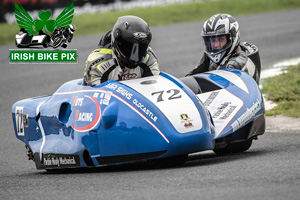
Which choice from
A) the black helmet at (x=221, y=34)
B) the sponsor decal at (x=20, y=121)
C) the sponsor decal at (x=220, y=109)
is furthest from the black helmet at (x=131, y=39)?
the sponsor decal at (x=20, y=121)

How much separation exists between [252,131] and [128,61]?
1.46 meters

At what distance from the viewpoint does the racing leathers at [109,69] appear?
7.46 meters

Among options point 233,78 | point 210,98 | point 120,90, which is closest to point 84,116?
point 120,90

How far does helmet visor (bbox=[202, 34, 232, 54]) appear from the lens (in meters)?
8.34

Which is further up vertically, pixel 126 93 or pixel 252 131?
pixel 126 93

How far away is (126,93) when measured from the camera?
661 cm

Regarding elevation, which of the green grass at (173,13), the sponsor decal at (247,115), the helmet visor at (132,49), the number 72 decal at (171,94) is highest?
the helmet visor at (132,49)

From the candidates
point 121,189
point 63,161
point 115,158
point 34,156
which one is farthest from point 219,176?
point 34,156

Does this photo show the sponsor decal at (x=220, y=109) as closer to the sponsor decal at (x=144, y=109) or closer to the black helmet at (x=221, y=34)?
the sponsor decal at (x=144, y=109)

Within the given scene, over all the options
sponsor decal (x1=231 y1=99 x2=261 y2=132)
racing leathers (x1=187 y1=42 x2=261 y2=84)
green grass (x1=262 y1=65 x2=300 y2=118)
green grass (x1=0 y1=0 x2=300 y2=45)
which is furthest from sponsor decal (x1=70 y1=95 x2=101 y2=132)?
green grass (x1=0 y1=0 x2=300 y2=45)

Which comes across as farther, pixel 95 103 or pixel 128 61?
pixel 128 61

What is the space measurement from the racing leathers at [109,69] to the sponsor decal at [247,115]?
1.07 metres

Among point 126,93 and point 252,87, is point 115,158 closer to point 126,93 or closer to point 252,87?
point 126,93

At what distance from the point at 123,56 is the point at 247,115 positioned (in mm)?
1399
